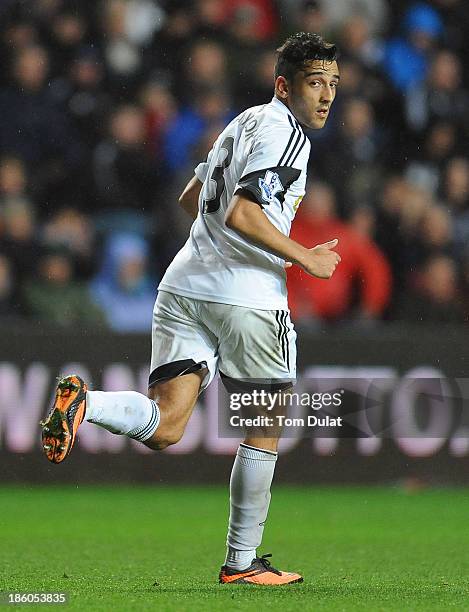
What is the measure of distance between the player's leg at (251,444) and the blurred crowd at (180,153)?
4131 millimetres

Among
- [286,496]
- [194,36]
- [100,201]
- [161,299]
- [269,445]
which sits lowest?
[286,496]

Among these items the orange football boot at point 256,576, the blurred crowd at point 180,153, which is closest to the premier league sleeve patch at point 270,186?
the orange football boot at point 256,576

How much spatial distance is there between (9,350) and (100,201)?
154 cm

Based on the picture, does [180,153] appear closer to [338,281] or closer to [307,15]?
[338,281]

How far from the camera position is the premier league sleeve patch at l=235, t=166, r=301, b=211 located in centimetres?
457

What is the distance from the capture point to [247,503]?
4734 millimetres

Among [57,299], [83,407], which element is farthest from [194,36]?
[83,407]

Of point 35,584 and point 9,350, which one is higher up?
point 9,350

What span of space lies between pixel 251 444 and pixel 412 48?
6.81 metres

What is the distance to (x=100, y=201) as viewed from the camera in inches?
373

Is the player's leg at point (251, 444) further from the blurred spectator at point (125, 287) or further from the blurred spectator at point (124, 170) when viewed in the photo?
the blurred spectator at point (124, 170)

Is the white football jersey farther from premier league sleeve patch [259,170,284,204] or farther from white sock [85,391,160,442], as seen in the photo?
white sock [85,391,160,442]

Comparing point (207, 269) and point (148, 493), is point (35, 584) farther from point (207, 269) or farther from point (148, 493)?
point (148, 493)

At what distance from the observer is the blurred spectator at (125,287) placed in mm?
9109
